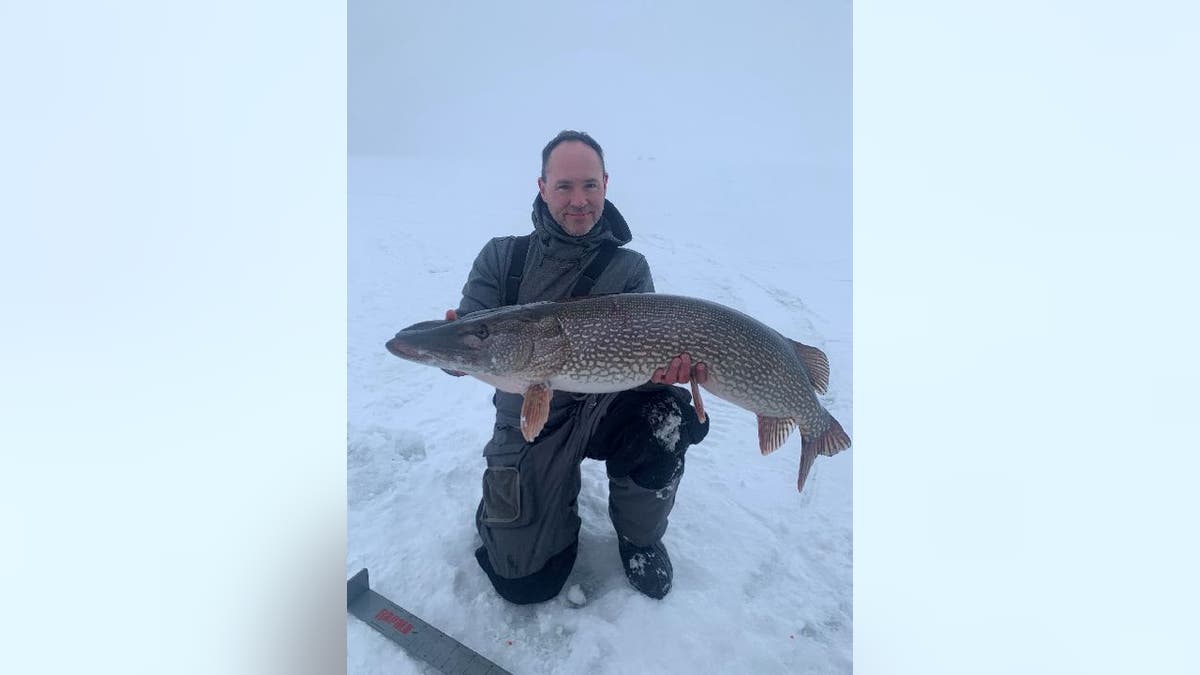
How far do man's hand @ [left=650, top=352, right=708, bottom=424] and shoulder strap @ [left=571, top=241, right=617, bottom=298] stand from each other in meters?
0.35

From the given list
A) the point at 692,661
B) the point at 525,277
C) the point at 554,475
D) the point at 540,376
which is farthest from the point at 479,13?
the point at 692,661

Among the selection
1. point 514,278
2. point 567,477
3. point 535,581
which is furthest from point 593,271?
point 535,581

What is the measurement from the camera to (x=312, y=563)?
1.30 m

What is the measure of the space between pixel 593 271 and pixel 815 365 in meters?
0.70

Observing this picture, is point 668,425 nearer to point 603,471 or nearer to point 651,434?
point 651,434

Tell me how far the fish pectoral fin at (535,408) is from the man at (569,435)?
0.20m

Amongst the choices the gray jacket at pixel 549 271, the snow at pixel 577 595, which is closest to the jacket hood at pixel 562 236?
the gray jacket at pixel 549 271

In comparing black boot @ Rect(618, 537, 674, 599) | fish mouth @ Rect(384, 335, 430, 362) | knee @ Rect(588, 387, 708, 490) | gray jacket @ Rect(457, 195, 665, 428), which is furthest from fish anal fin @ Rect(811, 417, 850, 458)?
fish mouth @ Rect(384, 335, 430, 362)

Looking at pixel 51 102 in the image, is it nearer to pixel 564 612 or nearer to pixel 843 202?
pixel 564 612

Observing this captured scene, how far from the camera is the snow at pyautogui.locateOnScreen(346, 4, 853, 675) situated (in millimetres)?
1436

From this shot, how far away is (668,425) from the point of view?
58.9 inches

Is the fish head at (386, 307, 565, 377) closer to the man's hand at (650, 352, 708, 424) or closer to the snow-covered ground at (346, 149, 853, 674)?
the man's hand at (650, 352, 708, 424)

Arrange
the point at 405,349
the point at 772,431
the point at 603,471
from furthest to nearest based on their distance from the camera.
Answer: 1. the point at 603,471
2. the point at 772,431
3. the point at 405,349

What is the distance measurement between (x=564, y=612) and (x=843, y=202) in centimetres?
158
